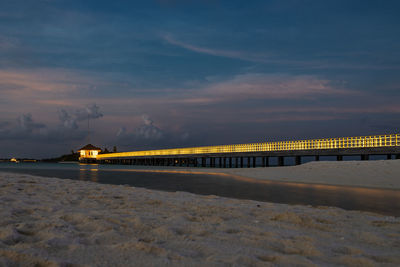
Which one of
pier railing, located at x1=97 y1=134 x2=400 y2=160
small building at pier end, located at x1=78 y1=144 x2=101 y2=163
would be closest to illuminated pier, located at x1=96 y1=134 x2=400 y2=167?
pier railing, located at x1=97 y1=134 x2=400 y2=160

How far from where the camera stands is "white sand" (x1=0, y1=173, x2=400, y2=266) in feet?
9.06

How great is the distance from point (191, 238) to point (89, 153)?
108871 mm

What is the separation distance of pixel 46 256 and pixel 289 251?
2.34 meters

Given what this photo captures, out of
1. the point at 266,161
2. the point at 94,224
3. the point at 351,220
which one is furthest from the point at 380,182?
the point at 266,161

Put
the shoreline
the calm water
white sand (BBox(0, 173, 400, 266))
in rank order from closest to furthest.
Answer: white sand (BBox(0, 173, 400, 266))
the calm water
the shoreline

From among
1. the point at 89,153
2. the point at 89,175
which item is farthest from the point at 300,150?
the point at 89,153

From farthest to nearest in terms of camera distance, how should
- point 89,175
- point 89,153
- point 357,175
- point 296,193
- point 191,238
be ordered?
point 89,153 < point 89,175 < point 357,175 < point 296,193 < point 191,238

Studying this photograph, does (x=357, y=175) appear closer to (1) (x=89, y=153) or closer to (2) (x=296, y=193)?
(2) (x=296, y=193)

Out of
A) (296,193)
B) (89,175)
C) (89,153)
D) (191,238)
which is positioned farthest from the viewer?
(89,153)

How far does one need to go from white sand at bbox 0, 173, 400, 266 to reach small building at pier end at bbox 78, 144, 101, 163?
102840mm

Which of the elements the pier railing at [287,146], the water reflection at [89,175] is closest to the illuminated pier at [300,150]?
the pier railing at [287,146]

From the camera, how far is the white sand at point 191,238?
2762 millimetres

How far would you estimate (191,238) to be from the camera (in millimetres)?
→ 3480

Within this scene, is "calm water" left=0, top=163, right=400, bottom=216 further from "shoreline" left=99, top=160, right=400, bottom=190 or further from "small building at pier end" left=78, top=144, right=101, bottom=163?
"small building at pier end" left=78, top=144, right=101, bottom=163
